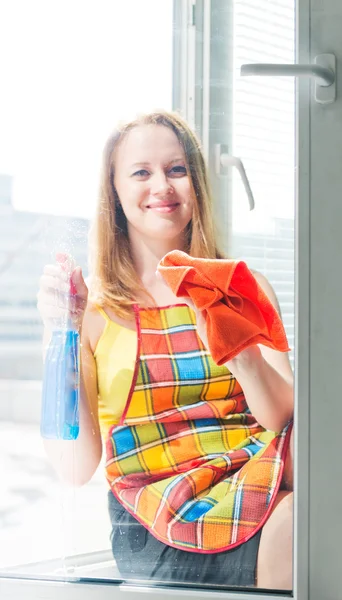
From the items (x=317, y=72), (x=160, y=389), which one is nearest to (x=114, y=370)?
(x=160, y=389)

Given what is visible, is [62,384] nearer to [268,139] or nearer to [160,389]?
[160,389]

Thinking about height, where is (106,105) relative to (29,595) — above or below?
above

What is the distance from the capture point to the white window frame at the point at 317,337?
4.01 feet

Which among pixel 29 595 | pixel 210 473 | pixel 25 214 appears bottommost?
pixel 29 595

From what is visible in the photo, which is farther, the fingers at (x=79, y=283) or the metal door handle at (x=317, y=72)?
the fingers at (x=79, y=283)

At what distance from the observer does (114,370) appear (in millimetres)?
1293

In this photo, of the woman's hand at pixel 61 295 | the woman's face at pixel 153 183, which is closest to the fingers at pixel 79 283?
the woman's hand at pixel 61 295

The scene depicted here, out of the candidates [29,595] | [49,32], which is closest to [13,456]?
[29,595]

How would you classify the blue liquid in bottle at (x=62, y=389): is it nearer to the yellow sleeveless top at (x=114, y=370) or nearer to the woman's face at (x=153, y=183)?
the yellow sleeveless top at (x=114, y=370)

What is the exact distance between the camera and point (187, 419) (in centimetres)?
128

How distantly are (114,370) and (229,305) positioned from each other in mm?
231

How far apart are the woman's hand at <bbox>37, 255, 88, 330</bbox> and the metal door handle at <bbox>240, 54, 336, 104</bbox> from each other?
44 cm

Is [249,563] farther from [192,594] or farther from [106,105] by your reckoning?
[106,105]

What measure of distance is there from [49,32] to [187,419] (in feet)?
2.34
